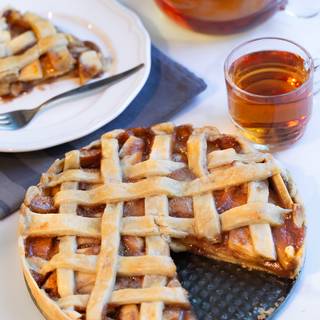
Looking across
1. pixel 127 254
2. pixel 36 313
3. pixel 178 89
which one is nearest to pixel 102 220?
pixel 127 254

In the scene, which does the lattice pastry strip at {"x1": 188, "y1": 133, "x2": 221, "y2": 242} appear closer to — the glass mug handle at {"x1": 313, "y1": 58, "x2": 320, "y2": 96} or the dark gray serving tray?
the dark gray serving tray

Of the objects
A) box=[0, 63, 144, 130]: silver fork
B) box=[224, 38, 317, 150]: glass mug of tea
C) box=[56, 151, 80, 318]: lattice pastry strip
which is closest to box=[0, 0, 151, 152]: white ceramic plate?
box=[0, 63, 144, 130]: silver fork

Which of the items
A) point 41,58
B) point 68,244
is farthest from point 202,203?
point 41,58

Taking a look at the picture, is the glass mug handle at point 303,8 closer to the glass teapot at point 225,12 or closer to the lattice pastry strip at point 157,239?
the glass teapot at point 225,12

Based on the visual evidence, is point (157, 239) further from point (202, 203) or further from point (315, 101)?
point (315, 101)

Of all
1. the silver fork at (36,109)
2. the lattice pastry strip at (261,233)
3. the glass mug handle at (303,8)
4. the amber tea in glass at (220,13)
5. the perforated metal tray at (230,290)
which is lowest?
the perforated metal tray at (230,290)

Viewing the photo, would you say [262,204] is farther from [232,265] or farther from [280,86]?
[280,86]

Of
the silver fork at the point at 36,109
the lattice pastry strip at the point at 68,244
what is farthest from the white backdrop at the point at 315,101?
the lattice pastry strip at the point at 68,244
